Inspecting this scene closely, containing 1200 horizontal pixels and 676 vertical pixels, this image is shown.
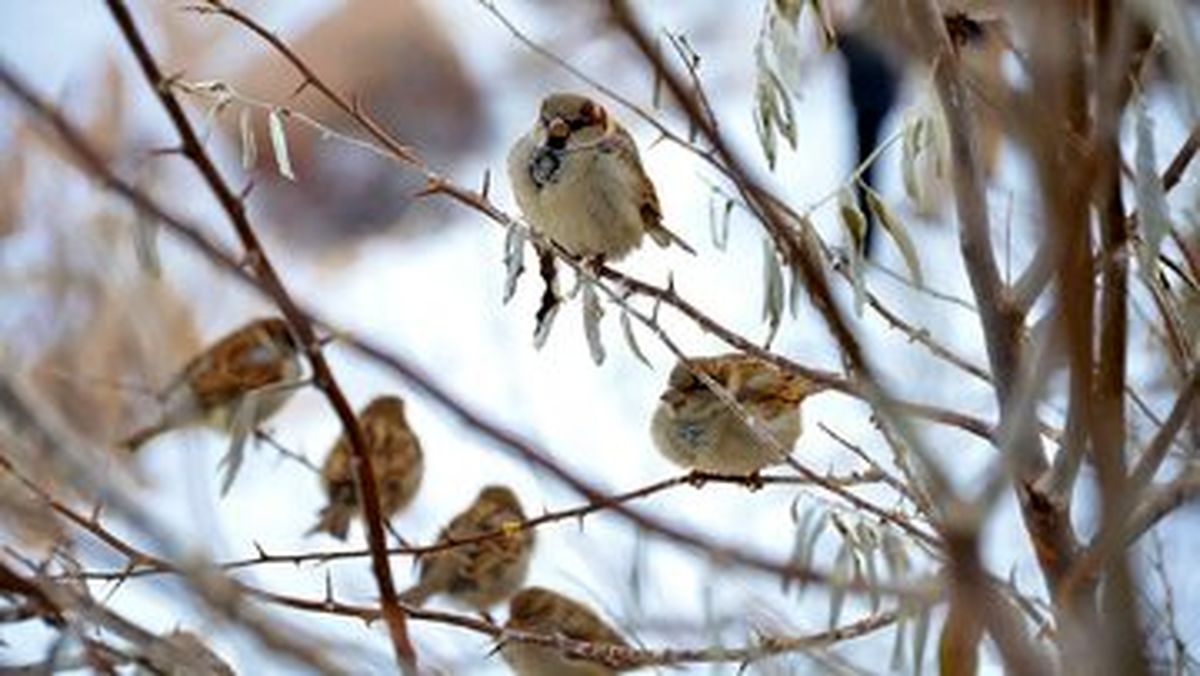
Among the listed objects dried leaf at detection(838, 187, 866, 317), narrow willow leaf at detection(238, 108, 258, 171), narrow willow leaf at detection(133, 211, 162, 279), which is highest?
narrow willow leaf at detection(238, 108, 258, 171)

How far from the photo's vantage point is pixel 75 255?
805 millimetres

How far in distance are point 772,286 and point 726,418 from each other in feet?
2.56

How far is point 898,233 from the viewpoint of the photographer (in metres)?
0.97

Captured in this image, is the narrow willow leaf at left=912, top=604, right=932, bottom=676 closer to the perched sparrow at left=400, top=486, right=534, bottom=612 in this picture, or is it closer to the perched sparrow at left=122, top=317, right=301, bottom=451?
the perched sparrow at left=400, top=486, right=534, bottom=612

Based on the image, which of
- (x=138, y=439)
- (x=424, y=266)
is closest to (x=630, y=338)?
(x=138, y=439)

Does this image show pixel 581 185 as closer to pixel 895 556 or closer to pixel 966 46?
pixel 966 46

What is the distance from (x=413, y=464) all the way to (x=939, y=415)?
1.53 m

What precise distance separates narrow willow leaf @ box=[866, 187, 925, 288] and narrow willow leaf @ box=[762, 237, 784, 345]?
0.18 ft

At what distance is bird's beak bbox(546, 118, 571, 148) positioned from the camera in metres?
1.76

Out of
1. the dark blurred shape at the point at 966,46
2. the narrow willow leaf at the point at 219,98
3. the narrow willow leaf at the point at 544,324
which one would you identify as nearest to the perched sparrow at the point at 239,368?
the dark blurred shape at the point at 966,46

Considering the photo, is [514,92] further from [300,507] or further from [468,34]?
[300,507]

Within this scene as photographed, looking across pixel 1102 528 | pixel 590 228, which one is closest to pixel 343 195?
pixel 590 228

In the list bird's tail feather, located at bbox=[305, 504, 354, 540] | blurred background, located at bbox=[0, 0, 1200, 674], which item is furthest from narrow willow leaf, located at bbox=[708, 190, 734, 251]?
bird's tail feather, located at bbox=[305, 504, 354, 540]

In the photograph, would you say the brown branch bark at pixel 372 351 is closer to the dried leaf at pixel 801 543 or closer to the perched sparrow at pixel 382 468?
the dried leaf at pixel 801 543
